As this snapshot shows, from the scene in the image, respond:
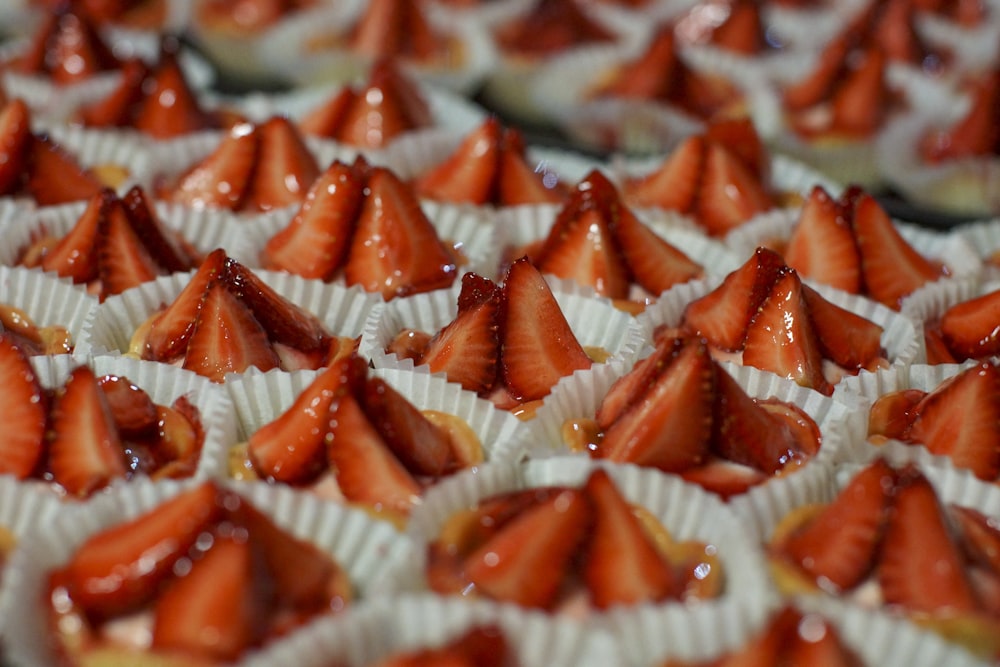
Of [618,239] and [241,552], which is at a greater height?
[241,552]

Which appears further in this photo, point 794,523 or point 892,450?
point 892,450

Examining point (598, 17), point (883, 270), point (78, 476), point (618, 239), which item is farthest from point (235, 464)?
point (598, 17)

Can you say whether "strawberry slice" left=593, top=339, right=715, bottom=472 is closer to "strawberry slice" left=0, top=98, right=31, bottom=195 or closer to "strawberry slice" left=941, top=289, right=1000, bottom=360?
"strawberry slice" left=941, top=289, right=1000, bottom=360

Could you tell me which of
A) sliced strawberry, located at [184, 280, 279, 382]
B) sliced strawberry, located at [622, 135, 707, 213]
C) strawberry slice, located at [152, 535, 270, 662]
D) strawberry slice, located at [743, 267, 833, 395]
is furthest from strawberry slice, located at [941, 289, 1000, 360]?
strawberry slice, located at [152, 535, 270, 662]

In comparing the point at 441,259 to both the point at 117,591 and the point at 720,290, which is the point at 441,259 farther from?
the point at 117,591

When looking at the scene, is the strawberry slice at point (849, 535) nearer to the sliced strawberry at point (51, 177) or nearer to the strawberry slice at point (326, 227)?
the strawberry slice at point (326, 227)

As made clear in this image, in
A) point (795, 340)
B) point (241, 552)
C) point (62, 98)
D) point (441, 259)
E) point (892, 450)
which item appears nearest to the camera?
point (241, 552)

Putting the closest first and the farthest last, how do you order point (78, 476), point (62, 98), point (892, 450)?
point (78, 476) < point (892, 450) < point (62, 98)
